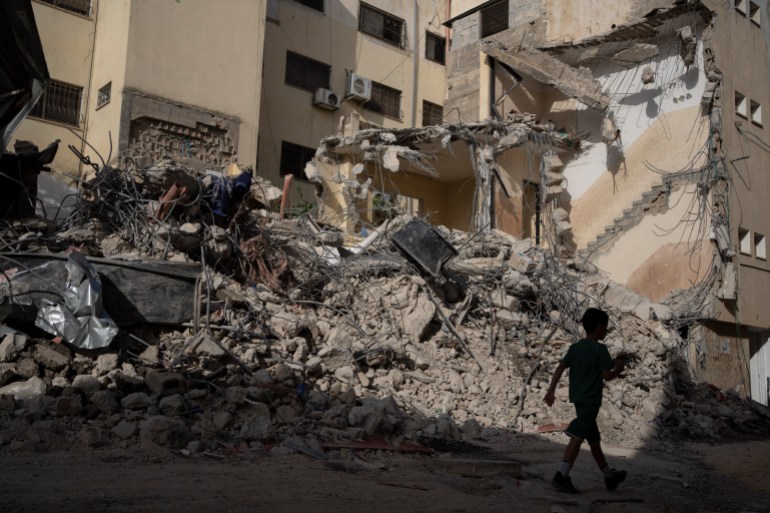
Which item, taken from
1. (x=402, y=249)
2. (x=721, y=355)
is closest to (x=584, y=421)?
(x=402, y=249)

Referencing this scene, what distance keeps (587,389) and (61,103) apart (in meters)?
13.9

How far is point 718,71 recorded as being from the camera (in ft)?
51.9

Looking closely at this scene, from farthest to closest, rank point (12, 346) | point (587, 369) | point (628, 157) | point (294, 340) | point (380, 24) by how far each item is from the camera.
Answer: point (380, 24) < point (628, 157) < point (294, 340) < point (12, 346) < point (587, 369)

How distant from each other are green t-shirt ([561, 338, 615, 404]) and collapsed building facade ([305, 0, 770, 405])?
9018 millimetres

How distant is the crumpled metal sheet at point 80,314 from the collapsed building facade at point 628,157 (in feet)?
27.3

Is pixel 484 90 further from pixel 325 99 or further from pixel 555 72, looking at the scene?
pixel 325 99

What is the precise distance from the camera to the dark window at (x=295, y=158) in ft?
60.1

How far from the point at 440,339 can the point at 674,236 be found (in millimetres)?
8594

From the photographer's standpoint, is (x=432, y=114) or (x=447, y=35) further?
(x=447, y=35)

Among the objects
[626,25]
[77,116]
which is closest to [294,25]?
[77,116]

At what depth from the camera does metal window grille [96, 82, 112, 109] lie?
14.7 m

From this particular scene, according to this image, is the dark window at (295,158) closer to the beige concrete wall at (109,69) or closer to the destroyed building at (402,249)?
the destroyed building at (402,249)

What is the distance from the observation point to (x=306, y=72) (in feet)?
62.6

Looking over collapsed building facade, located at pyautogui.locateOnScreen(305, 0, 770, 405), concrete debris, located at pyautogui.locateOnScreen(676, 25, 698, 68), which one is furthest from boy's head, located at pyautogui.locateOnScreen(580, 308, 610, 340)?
concrete debris, located at pyautogui.locateOnScreen(676, 25, 698, 68)
